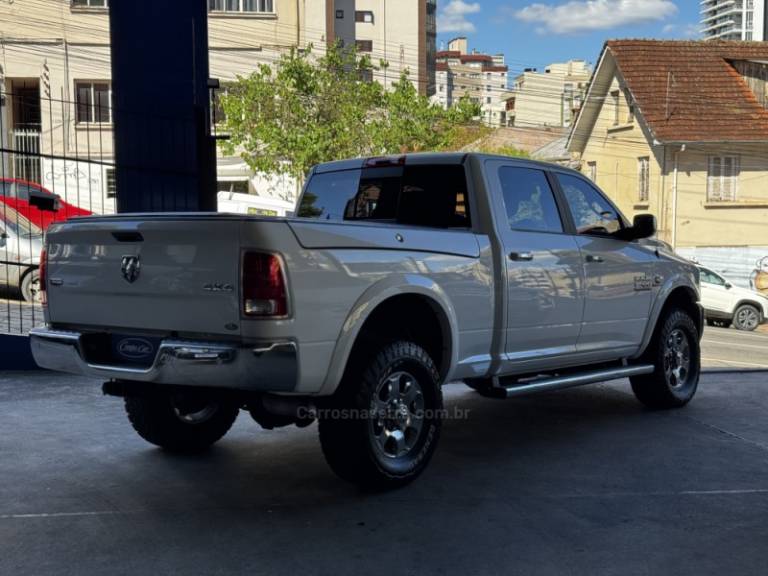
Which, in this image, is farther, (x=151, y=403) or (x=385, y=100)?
(x=385, y=100)

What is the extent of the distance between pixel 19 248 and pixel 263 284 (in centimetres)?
691

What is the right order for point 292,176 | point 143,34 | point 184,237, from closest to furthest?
point 184,237 → point 143,34 → point 292,176

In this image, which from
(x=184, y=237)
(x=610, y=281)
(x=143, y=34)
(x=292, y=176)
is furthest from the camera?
(x=292, y=176)

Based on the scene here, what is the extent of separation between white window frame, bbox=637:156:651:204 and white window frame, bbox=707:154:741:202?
211cm

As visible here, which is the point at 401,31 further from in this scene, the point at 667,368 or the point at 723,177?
the point at 667,368

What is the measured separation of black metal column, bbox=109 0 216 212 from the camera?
31.2 feet

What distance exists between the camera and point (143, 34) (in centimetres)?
966

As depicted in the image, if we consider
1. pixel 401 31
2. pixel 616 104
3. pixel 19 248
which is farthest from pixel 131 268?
pixel 401 31

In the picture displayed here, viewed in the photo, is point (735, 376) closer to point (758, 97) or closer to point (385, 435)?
point (385, 435)

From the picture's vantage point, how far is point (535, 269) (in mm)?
6238

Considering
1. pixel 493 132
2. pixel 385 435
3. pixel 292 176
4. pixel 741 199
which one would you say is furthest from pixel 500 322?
pixel 493 132

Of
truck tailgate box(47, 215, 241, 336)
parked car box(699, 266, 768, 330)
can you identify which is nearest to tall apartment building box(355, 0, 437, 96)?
parked car box(699, 266, 768, 330)

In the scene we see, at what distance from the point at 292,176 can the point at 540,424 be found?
28053 millimetres

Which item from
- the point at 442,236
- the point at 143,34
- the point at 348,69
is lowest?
the point at 442,236
